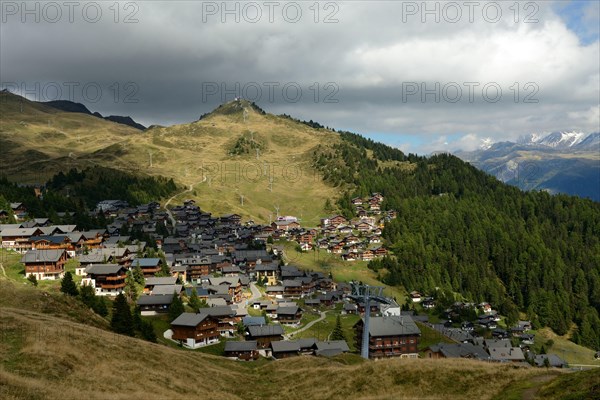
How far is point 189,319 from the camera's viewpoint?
89.6m

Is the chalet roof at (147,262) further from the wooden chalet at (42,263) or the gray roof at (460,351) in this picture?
the gray roof at (460,351)

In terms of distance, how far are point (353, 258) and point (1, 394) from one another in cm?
17114

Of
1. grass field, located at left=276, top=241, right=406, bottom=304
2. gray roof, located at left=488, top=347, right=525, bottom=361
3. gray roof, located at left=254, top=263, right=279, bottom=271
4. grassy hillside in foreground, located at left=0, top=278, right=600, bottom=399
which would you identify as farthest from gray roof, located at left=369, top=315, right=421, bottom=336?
gray roof, located at left=254, top=263, right=279, bottom=271

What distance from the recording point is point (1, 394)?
33875 mm

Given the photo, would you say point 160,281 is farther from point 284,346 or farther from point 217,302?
point 284,346

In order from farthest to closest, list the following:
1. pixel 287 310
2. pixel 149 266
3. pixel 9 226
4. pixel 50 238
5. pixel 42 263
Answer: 1. pixel 9 226
2. pixel 287 310
3. pixel 149 266
4. pixel 50 238
5. pixel 42 263

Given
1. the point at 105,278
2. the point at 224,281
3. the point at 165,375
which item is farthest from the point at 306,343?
the point at 105,278

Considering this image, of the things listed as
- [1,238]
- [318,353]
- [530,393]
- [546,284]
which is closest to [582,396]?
[530,393]

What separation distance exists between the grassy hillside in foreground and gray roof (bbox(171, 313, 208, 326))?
22.7 meters

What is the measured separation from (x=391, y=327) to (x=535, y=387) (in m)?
65.1

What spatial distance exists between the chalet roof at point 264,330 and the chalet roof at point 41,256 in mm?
45735

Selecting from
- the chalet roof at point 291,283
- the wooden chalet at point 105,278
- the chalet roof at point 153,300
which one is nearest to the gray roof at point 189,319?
the chalet roof at point 153,300

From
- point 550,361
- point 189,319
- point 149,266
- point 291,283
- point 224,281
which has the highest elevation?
point 149,266

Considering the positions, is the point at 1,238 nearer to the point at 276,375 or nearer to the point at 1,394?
the point at 276,375
